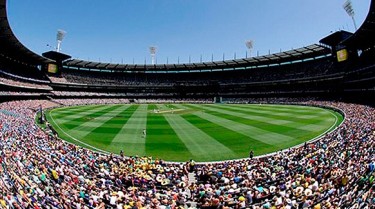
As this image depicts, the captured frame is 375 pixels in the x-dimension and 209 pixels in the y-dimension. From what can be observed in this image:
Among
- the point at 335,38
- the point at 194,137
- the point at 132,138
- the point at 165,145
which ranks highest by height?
the point at 335,38

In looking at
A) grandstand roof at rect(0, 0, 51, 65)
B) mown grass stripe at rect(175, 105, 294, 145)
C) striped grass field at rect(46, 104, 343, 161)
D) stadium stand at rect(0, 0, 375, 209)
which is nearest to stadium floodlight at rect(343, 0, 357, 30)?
stadium stand at rect(0, 0, 375, 209)

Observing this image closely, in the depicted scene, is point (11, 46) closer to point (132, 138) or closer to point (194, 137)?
point (132, 138)

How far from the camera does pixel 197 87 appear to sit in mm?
109750

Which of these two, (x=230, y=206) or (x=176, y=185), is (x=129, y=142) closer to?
(x=176, y=185)

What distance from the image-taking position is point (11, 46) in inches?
2328

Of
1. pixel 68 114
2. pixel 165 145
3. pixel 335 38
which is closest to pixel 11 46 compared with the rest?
pixel 68 114

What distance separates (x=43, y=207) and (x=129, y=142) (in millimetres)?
18208

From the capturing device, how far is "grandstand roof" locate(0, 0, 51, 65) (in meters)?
42.5

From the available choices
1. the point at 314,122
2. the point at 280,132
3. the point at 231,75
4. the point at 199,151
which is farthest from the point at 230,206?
the point at 231,75

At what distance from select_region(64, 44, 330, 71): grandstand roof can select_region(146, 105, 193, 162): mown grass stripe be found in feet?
200

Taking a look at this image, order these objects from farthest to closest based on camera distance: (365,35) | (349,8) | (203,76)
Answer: (203,76), (349,8), (365,35)

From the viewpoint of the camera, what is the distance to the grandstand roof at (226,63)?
263 feet

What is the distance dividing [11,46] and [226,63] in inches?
2717

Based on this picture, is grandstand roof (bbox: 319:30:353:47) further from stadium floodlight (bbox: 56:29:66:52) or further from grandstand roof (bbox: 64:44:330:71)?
stadium floodlight (bbox: 56:29:66:52)
